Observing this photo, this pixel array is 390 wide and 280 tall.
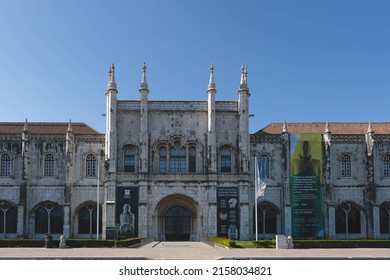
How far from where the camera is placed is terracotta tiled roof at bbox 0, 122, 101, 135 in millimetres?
58719

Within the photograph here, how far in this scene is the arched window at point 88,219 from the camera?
54.7m

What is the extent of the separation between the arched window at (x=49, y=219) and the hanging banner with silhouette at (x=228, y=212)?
1665cm

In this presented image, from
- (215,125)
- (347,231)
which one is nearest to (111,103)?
(215,125)

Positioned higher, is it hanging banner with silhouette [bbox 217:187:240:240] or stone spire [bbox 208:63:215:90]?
stone spire [bbox 208:63:215:90]

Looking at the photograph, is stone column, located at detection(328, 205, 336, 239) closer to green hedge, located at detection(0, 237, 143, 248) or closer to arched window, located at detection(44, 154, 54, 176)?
green hedge, located at detection(0, 237, 143, 248)

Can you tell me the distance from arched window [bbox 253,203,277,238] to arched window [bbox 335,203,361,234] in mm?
6834

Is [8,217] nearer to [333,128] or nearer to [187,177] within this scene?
[187,177]

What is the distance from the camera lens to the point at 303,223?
53906 millimetres

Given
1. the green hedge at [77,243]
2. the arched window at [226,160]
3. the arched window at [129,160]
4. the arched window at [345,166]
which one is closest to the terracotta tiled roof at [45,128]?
the arched window at [129,160]

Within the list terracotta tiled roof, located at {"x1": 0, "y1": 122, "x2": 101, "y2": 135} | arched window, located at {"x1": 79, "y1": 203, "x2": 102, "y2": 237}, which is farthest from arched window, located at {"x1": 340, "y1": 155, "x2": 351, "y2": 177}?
terracotta tiled roof, located at {"x1": 0, "y1": 122, "x2": 101, "y2": 135}

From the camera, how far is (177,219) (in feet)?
178

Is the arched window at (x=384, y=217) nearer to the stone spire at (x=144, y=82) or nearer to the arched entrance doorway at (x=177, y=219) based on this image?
the arched entrance doorway at (x=177, y=219)

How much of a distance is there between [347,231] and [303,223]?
537 centimetres

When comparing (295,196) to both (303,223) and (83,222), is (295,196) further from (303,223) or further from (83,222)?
(83,222)
